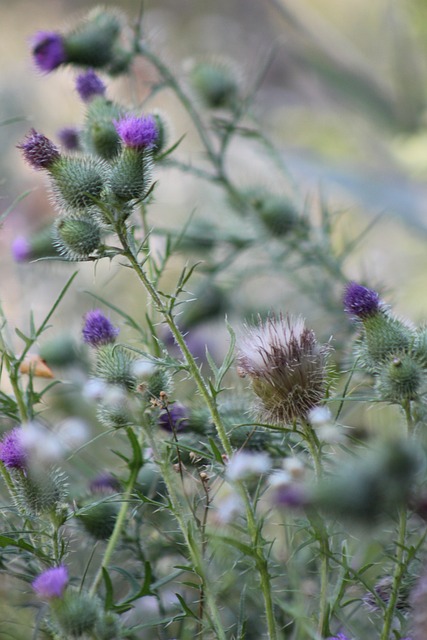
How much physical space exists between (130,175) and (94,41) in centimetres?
92

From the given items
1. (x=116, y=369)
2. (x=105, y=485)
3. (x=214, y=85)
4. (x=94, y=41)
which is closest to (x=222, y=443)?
(x=116, y=369)

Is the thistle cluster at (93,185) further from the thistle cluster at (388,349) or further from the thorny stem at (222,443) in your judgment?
the thistle cluster at (388,349)

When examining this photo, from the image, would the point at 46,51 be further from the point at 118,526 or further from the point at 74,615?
the point at 74,615

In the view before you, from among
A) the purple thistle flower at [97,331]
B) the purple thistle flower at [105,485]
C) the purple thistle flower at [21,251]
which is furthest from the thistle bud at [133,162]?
the purple thistle flower at [21,251]

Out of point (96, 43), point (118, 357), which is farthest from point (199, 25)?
point (118, 357)

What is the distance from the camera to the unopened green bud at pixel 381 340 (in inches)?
43.2

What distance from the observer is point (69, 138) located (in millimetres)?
1744

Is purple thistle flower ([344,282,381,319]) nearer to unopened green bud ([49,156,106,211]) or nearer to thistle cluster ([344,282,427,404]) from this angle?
thistle cluster ([344,282,427,404])

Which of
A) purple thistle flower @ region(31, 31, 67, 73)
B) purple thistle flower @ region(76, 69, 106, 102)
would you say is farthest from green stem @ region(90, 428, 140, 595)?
purple thistle flower @ region(31, 31, 67, 73)

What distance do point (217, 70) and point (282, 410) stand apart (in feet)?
4.62

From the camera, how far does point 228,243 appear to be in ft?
7.39

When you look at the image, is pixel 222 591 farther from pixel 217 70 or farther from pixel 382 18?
pixel 382 18

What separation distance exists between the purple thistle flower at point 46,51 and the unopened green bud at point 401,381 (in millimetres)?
1193

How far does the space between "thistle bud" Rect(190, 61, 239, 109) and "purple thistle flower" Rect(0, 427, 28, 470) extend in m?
1.42
